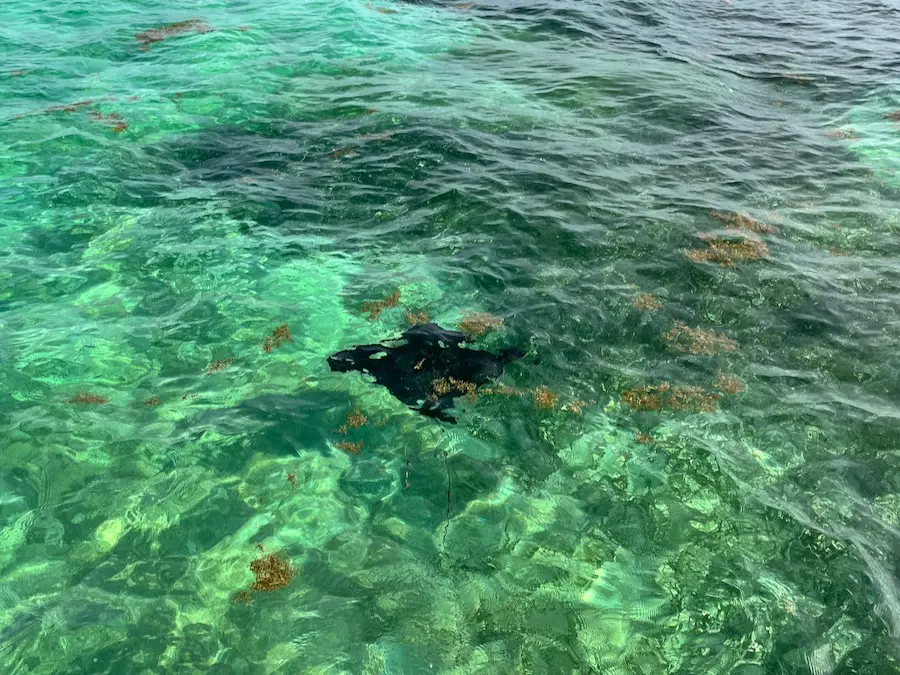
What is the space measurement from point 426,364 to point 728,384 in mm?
5086

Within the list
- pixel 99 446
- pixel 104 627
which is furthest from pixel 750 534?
pixel 99 446

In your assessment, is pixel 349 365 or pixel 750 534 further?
pixel 349 365

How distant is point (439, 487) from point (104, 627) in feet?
13.9

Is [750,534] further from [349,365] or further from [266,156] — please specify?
A: [266,156]

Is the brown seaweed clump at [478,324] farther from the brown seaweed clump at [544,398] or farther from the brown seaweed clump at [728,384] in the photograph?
the brown seaweed clump at [728,384]

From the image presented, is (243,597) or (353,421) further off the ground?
(353,421)

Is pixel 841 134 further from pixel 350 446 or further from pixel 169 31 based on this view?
pixel 169 31

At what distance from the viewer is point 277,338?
1081cm

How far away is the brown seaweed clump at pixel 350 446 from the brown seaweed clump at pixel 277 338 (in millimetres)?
2598

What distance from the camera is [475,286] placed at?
1238 cm

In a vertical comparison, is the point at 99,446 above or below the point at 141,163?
below

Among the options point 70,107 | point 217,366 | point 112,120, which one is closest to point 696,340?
point 217,366

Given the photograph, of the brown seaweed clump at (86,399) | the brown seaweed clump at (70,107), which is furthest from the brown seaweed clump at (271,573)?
the brown seaweed clump at (70,107)

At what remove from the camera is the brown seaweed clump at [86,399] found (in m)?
9.30
